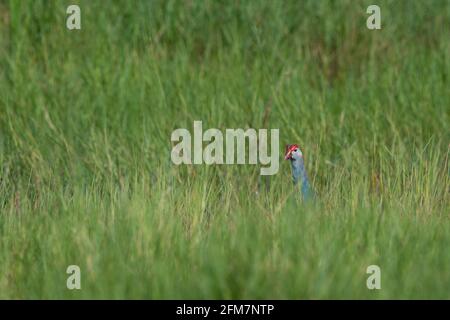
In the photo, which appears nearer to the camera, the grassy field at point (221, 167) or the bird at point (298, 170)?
the grassy field at point (221, 167)

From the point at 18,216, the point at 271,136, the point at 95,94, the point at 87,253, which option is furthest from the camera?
the point at 95,94

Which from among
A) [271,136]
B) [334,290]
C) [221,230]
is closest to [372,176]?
[271,136]

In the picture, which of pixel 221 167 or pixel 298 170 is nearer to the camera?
pixel 298 170

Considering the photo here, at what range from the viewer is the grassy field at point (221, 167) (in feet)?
13.6

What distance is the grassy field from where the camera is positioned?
4152 mm

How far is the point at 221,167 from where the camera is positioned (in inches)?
230

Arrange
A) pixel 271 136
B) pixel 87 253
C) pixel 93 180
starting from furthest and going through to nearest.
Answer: pixel 271 136
pixel 93 180
pixel 87 253

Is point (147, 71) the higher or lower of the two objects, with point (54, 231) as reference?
higher

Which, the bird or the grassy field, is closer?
the grassy field

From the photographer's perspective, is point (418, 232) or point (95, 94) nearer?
point (418, 232)

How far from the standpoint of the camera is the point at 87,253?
4.30m

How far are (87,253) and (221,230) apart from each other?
2.07ft
